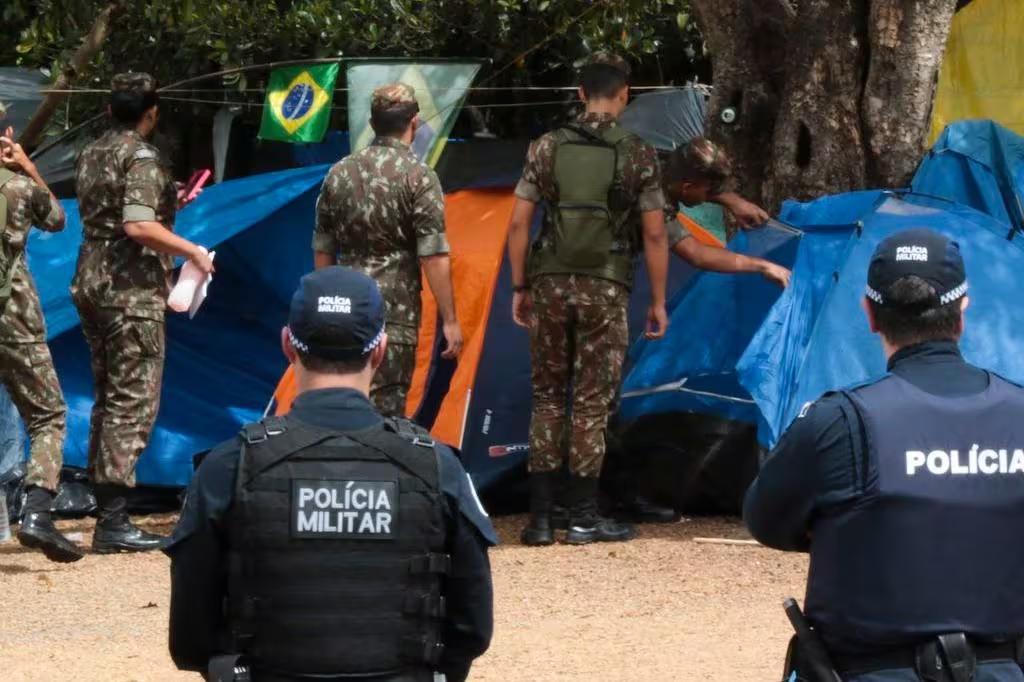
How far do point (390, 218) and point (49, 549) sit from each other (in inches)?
75.2

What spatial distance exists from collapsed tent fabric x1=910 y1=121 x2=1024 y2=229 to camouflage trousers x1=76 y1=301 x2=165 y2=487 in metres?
3.37

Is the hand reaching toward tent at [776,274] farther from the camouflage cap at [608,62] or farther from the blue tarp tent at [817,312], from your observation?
the camouflage cap at [608,62]

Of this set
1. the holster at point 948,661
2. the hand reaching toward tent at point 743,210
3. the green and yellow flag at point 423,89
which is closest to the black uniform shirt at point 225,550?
the holster at point 948,661

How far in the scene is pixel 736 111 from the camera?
8.62 m

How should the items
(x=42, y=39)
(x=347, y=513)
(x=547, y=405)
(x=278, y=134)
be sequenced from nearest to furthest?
(x=347, y=513)
(x=547, y=405)
(x=278, y=134)
(x=42, y=39)

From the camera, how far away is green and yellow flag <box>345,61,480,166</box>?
9.02 m

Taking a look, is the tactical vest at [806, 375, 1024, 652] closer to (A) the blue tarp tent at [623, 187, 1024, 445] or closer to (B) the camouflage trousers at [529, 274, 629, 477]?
(A) the blue tarp tent at [623, 187, 1024, 445]

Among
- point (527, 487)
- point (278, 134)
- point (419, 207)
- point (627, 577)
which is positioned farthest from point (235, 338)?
point (627, 577)

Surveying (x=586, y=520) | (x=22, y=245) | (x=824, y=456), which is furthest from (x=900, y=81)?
(x=824, y=456)

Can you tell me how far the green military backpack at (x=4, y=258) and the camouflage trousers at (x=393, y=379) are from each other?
1548 millimetres

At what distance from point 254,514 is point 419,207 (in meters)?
4.06

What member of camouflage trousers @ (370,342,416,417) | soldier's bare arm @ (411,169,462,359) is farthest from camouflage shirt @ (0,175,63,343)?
soldier's bare arm @ (411,169,462,359)

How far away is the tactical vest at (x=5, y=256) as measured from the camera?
723 cm

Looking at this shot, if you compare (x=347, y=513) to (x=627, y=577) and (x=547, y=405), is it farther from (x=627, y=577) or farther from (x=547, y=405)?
(x=547, y=405)
